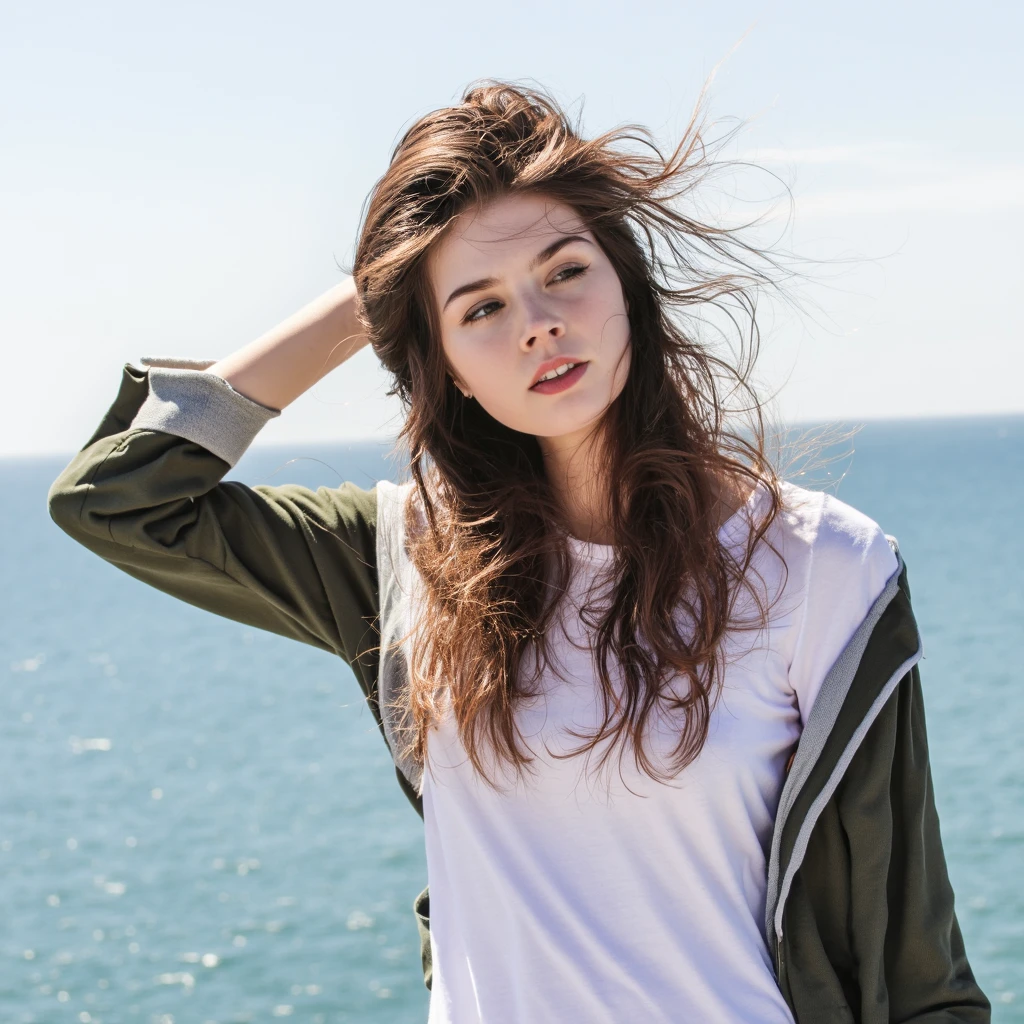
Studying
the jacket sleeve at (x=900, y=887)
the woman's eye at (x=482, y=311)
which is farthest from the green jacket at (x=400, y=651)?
the woman's eye at (x=482, y=311)

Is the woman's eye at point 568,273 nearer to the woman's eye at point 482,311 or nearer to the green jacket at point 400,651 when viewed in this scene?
the woman's eye at point 482,311

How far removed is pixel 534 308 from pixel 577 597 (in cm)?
56

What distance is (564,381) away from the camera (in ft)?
7.17

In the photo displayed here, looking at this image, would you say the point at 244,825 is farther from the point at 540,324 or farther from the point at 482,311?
the point at 540,324

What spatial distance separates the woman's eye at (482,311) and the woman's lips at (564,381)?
0.17 m

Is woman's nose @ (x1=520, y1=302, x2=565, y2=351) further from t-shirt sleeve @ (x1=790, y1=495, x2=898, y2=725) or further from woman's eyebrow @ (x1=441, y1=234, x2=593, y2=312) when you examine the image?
t-shirt sleeve @ (x1=790, y1=495, x2=898, y2=725)

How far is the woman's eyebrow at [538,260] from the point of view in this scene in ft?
7.18

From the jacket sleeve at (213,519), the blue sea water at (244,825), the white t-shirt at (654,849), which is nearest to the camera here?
→ the white t-shirt at (654,849)

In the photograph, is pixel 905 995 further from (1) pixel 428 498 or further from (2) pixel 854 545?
(1) pixel 428 498

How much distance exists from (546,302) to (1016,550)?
51.5m

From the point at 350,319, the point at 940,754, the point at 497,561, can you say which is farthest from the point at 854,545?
the point at 940,754

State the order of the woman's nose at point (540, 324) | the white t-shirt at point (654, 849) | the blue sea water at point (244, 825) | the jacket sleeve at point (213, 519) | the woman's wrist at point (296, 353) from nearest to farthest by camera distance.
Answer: the white t-shirt at point (654, 849), the woman's nose at point (540, 324), the jacket sleeve at point (213, 519), the woman's wrist at point (296, 353), the blue sea water at point (244, 825)

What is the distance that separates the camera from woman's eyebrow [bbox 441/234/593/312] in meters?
2.19

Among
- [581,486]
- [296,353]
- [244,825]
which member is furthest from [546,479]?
[244,825]
